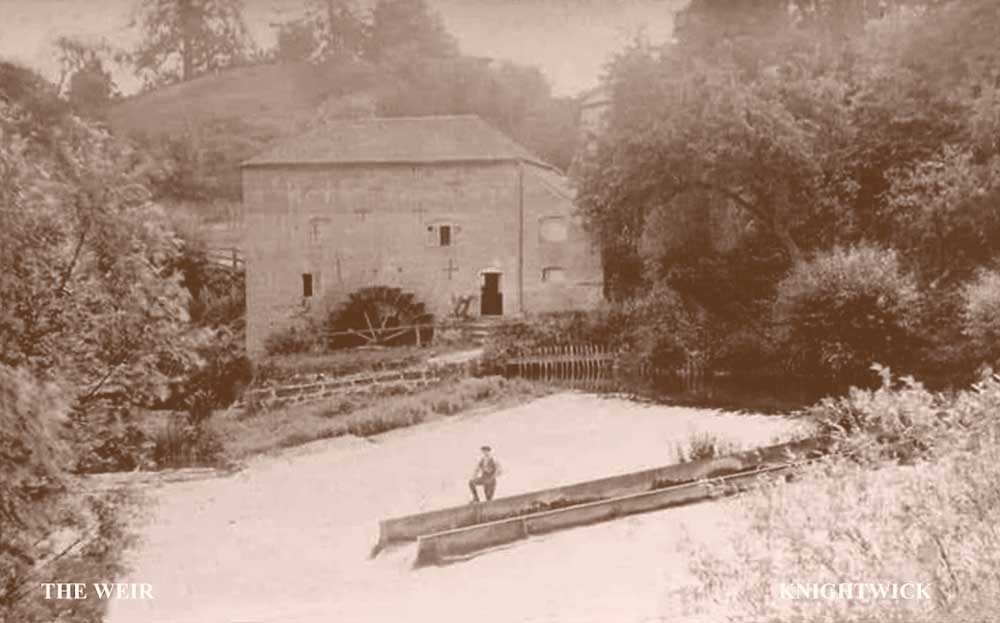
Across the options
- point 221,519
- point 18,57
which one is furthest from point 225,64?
point 221,519

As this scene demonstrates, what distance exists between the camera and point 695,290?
20.5 meters

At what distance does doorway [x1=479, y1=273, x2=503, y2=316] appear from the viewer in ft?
58.4

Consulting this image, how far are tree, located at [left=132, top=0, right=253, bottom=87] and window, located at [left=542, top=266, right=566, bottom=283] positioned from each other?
8.91 meters

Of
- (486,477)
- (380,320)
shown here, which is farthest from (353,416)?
(486,477)

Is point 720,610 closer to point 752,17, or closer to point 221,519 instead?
point 221,519

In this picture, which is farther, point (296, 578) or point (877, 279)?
point (877, 279)

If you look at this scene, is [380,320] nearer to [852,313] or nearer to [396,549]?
[396,549]

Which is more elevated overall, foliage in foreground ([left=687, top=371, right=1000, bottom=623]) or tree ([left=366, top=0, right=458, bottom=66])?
tree ([left=366, top=0, right=458, bottom=66])

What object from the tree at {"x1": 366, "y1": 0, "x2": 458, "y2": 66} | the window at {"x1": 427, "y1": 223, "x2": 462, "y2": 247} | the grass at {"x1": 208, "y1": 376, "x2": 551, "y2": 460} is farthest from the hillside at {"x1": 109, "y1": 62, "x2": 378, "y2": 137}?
the grass at {"x1": 208, "y1": 376, "x2": 551, "y2": 460}

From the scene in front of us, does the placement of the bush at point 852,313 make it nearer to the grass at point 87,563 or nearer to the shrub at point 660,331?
the shrub at point 660,331

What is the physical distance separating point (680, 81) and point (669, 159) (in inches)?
59.1

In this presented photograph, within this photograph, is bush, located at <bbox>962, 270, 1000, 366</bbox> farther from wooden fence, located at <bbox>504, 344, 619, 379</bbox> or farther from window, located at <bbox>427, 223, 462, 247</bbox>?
window, located at <bbox>427, 223, 462, 247</bbox>

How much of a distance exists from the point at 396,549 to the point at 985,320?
Answer: 840 centimetres

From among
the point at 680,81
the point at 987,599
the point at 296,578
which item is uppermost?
the point at 680,81
